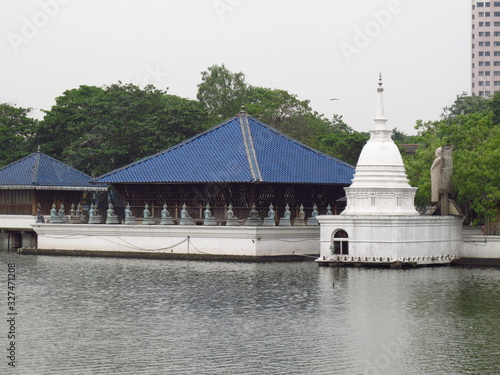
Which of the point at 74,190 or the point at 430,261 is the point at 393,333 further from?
the point at 74,190

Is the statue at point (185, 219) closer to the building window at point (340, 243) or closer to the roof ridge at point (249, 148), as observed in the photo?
the roof ridge at point (249, 148)

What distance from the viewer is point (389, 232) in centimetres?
4419

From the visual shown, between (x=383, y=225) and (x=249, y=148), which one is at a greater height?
(x=249, y=148)

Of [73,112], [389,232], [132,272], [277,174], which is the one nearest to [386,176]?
[389,232]

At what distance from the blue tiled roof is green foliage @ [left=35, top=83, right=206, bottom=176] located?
555 inches

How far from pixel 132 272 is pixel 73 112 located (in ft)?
108

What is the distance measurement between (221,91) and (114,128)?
1011 inches

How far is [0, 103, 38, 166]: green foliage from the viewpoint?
76375 millimetres

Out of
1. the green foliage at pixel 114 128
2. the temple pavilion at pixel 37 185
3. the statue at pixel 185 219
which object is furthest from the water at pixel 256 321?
the green foliage at pixel 114 128

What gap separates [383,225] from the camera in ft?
145

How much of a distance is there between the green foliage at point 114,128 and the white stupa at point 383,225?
27201mm

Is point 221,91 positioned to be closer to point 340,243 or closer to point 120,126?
point 120,126

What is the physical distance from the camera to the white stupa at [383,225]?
44.3m

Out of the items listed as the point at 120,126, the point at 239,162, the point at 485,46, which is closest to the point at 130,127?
the point at 120,126
